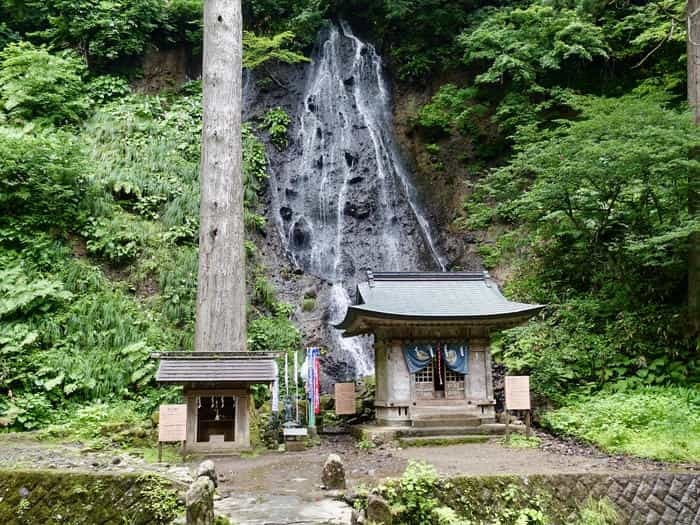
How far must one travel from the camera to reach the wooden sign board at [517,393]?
997cm

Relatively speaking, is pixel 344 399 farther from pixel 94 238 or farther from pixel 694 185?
pixel 694 185

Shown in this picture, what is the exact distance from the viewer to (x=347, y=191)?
20328mm

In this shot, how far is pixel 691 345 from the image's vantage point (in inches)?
444

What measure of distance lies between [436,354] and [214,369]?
166 inches

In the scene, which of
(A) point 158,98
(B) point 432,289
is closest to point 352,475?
(B) point 432,289

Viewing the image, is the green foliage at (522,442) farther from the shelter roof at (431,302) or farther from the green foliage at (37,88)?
the green foliage at (37,88)

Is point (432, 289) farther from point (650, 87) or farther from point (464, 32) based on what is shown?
point (464, 32)

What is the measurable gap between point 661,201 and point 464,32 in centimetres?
1081

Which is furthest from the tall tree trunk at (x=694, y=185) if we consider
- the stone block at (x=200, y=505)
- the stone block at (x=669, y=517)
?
the stone block at (x=200, y=505)

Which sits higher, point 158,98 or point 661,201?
point 158,98

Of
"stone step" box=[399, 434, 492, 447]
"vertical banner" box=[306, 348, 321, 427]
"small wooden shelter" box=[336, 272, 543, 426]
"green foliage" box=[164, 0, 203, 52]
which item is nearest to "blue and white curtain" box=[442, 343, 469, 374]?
"small wooden shelter" box=[336, 272, 543, 426]

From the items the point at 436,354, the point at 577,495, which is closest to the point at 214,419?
the point at 436,354

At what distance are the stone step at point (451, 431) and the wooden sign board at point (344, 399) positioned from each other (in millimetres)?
1846

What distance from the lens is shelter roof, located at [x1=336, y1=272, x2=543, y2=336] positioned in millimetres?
10711
